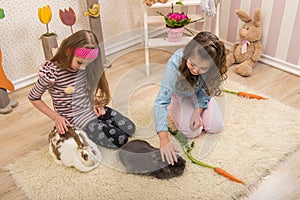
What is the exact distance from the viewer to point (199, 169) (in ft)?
4.24

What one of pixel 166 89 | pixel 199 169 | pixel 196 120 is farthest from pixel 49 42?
pixel 199 169

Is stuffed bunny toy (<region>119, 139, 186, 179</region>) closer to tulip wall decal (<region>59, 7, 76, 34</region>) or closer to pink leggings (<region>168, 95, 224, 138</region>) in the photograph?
pink leggings (<region>168, 95, 224, 138</region>)

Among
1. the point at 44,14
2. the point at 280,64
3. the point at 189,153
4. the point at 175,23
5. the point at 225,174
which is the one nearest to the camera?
the point at 225,174

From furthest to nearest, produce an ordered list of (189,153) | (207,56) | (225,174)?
(189,153) → (225,174) → (207,56)

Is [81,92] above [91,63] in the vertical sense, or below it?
below

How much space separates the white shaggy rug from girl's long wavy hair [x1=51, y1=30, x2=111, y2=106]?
261 mm

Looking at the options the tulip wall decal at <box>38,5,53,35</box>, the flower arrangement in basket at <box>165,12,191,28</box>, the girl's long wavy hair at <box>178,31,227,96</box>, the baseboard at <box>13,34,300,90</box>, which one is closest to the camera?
the girl's long wavy hair at <box>178,31,227,96</box>

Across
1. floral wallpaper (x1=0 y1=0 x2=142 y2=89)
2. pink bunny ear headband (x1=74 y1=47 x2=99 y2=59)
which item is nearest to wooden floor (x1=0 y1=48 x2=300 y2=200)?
A: floral wallpaper (x1=0 y1=0 x2=142 y2=89)

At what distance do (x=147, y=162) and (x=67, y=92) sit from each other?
1.37 ft

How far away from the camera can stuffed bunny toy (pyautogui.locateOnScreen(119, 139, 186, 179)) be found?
4.10 ft

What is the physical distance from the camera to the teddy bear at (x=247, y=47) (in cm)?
192

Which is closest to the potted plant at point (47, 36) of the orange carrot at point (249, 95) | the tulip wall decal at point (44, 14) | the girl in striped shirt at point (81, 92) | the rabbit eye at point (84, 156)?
the tulip wall decal at point (44, 14)

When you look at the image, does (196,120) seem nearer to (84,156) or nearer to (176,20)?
(84,156)

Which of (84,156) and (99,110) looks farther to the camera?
(99,110)
